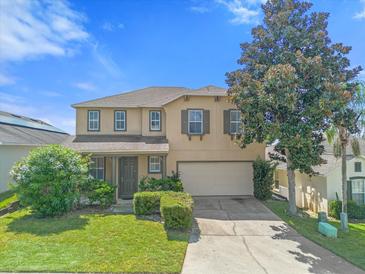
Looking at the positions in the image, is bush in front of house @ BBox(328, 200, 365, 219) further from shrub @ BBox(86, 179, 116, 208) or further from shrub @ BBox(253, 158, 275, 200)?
shrub @ BBox(86, 179, 116, 208)

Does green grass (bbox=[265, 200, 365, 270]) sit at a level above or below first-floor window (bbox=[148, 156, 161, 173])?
below

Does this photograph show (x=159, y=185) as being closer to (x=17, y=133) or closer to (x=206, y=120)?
(x=206, y=120)

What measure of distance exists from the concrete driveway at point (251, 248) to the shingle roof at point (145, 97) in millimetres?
7270

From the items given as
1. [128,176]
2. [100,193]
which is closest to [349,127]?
[100,193]

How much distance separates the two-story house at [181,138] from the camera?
50.4ft

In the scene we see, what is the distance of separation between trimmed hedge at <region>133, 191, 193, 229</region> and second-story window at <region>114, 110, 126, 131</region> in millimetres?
6225

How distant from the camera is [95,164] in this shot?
1540 centimetres

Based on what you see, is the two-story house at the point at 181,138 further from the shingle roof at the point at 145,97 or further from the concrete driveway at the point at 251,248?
the concrete driveway at the point at 251,248

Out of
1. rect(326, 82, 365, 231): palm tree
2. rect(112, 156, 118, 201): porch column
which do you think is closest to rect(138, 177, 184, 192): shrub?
rect(112, 156, 118, 201): porch column

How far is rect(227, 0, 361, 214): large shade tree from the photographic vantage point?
10414 millimetres

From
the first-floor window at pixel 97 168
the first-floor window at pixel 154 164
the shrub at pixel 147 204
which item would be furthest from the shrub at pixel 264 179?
the first-floor window at pixel 97 168

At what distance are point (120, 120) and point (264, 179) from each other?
9687mm

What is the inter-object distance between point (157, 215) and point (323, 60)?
1031cm

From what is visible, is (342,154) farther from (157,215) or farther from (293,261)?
(157,215)
